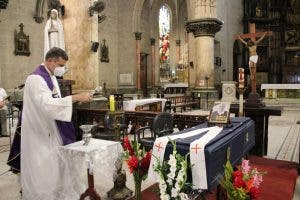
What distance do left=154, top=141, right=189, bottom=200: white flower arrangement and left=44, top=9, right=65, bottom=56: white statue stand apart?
4980 mm

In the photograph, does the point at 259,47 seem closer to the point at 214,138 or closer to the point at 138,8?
the point at 138,8

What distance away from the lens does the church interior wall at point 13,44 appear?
1236 cm

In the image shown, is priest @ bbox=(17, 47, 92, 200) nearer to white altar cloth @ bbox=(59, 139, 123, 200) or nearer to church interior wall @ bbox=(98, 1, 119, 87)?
white altar cloth @ bbox=(59, 139, 123, 200)

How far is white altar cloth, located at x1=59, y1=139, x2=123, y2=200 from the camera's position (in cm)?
347

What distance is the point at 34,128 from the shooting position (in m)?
3.70

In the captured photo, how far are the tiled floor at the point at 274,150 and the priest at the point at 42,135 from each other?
2.66 ft

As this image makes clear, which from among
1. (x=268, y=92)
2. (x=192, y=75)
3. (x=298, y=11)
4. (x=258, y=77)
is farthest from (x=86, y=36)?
(x=298, y=11)

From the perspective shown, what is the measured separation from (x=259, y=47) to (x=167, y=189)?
2348 centimetres

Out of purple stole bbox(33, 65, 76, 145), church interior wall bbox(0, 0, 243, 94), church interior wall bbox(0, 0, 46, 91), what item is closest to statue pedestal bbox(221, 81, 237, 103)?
church interior wall bbox(0, 0, 243, 94)

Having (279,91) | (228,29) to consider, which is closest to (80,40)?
(279,91)

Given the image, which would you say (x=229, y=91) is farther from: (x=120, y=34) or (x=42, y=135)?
(x=42, y=135)

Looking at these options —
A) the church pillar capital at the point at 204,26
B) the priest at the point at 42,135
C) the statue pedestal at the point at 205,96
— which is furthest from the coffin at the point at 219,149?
the church pillar capital at the point at 204,26

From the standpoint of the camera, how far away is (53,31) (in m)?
6.91

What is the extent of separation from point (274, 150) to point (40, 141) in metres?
5.04
